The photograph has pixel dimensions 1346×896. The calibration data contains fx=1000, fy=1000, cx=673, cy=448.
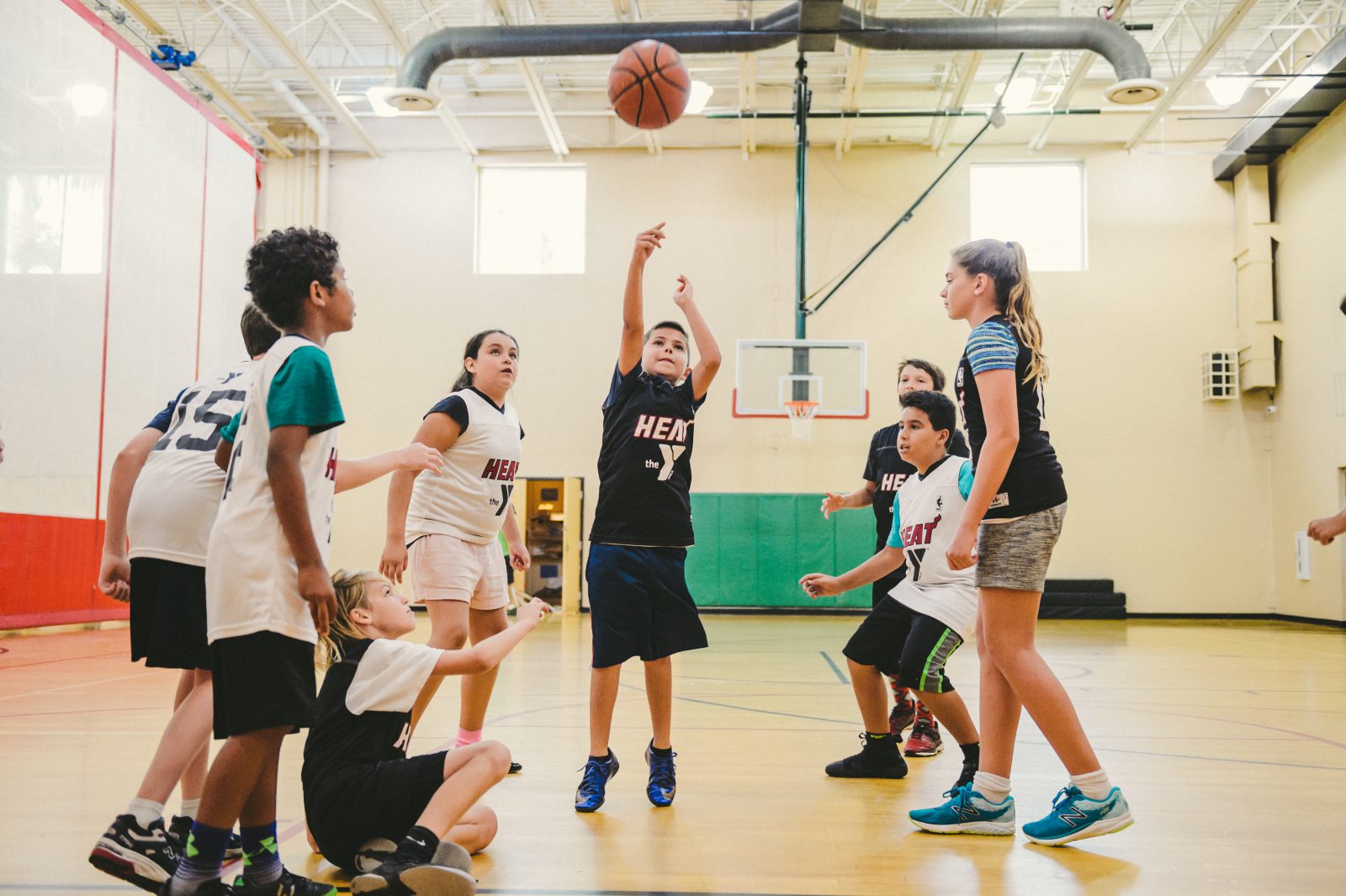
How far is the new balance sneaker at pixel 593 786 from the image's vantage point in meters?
2.98

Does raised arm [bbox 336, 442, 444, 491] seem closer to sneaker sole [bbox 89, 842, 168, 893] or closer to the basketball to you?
sneaker sole [bbox 89, 842, 168, 893]

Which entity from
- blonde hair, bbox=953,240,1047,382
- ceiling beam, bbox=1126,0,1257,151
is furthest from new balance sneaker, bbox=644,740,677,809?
ceiling beam, bbox=1126,0,1257,151

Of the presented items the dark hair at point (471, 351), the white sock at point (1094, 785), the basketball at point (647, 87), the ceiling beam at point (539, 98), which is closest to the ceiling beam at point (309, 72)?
the ceiling beam at point (539, 98)

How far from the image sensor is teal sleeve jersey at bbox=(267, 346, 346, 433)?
2004 millimetres

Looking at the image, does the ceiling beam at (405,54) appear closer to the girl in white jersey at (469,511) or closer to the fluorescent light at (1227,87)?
the girl in white jersey at (469,511)

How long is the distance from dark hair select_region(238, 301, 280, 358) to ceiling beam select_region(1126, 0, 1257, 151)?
973 cm

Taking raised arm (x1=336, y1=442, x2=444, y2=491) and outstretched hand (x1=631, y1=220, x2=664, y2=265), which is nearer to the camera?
raised arm (x1=336, y1=442, x2=444, y2=491)

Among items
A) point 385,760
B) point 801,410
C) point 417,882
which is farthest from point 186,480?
point 801,410

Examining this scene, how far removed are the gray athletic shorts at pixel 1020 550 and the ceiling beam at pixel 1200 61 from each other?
8732 mm

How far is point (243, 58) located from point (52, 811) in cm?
1197

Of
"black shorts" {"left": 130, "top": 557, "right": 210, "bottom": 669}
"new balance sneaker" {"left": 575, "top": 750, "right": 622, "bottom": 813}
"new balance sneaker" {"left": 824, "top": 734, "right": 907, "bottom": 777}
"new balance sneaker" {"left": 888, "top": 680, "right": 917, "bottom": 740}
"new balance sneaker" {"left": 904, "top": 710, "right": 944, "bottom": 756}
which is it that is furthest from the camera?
"new balance sneaker" {"left": 888, "top": 680, "right": 917, "bottom": 740}

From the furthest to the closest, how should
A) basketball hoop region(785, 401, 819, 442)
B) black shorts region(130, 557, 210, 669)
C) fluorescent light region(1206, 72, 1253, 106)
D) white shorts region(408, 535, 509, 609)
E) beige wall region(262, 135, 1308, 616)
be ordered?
1. beige wall region(262, 135, 1308, 616)
2. basketball hoop region(785, 401, 819, 442)
3. fluorescent light region(1206, 72, 1253, 106)
4. white shorts region(408, 535, 509, 609)
5. black shorts region(130, 557, 210, 669)

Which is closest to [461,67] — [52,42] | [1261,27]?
[52,42]

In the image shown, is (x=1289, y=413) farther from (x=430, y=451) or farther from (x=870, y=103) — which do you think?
(x=430, y=451)
